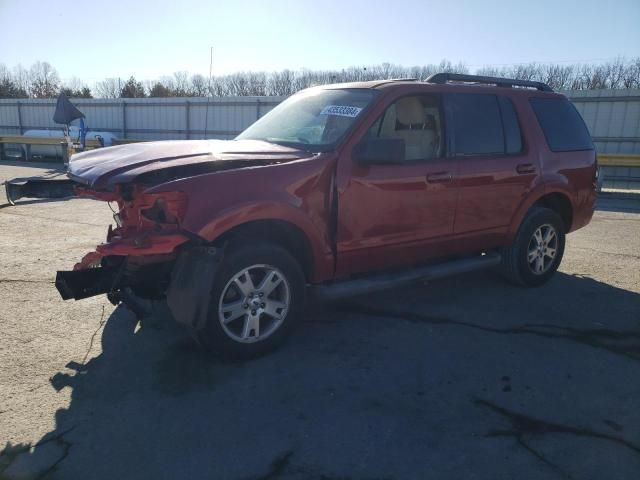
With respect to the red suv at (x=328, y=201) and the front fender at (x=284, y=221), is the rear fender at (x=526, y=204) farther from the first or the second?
the front fender at (x=284, y=221)

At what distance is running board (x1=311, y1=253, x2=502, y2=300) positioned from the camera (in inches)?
159

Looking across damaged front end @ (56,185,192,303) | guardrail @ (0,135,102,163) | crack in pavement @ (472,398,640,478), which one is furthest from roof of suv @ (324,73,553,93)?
guardrail @ (0,135,102,163)

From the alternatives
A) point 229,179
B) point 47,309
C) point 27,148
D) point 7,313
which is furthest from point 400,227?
point 27,148

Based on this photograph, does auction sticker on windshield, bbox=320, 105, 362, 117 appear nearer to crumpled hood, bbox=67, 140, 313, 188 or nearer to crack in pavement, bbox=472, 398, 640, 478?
crumpled hood, bbox=67, 140, 313, 188

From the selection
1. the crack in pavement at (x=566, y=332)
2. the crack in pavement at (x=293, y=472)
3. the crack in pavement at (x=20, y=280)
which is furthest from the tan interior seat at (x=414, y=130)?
the crack in pavement at (x=20, y=280)

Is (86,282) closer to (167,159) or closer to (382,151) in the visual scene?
(167,159)

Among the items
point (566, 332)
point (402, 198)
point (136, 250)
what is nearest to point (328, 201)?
point (402, 198)

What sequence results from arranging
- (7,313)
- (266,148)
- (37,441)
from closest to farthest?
(37,441), (266,148), (7,313)

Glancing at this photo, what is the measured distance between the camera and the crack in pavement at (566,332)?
4148 millimetres

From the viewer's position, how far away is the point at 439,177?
4523 mm

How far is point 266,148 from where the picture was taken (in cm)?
416

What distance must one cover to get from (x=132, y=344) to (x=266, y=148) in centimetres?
187

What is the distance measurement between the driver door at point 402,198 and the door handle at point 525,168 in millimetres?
944

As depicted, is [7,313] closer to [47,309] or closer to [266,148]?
[47,309]
